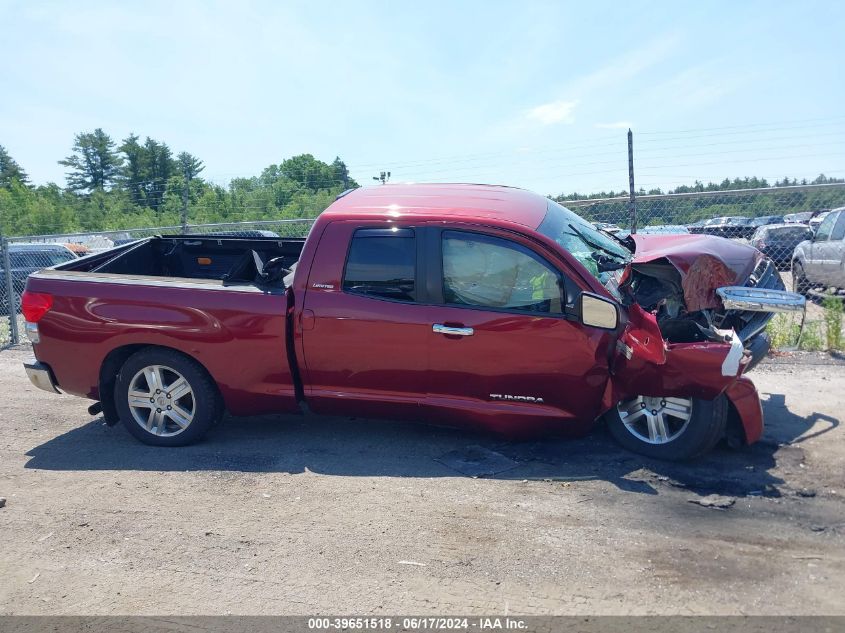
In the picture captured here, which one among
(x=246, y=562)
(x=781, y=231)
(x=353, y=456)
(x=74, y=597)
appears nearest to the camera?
(x=74, y=597)

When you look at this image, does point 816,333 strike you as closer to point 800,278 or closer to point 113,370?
point 800,278

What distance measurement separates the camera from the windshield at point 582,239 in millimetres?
5098

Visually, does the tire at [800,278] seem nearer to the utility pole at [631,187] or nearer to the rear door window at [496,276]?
the utility pole at [631,187]

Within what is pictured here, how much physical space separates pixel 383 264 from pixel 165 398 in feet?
6.59

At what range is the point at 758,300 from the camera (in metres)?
5.12

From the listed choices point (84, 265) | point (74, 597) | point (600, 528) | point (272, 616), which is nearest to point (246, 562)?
point (272, 616)

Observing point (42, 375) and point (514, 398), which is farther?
point (42, 375)

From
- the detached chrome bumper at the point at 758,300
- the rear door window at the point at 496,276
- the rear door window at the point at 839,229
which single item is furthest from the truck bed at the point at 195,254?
the rear door window at the point at 839,229

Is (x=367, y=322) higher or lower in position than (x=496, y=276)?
lower

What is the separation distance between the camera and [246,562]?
377 cm

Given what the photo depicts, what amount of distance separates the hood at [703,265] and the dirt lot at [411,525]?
1.18 m

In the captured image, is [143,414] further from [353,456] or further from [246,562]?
[246,562]

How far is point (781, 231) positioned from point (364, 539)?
16.7 meters

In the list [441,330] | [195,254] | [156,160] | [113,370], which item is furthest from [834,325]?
[156,160]
